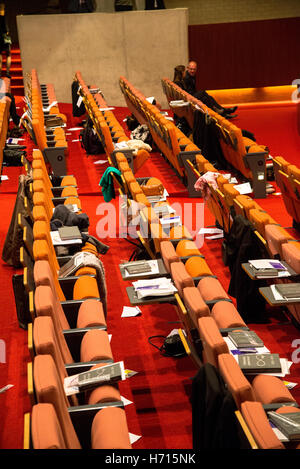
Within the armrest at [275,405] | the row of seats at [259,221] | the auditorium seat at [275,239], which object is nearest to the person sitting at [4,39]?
the row of seats at [259,221]

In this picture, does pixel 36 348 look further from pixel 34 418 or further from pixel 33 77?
pixel 33 77

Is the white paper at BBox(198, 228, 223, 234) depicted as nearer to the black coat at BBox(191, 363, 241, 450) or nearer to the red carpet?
the red carpet

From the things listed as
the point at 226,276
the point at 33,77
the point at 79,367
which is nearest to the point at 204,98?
the point at 33,77

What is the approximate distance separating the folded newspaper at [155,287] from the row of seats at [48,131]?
369cm

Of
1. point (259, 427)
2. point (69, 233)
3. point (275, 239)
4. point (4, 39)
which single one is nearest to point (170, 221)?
point (69, 233)

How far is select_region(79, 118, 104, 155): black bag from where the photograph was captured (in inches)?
340

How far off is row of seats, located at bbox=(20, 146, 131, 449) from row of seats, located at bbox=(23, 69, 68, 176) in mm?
2715

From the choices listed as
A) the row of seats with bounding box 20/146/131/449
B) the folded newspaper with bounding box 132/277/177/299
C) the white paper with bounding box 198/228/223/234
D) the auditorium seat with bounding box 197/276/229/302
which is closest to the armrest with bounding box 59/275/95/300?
Answer: the row of seats with bounding box 20/146/131/449

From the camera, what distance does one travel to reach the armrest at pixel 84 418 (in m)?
2.67

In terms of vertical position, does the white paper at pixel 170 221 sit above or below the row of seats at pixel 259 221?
below

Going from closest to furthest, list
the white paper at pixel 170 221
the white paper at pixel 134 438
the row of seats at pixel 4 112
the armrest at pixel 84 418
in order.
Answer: the armrest at pixel 84 418 → the white paper at pixel 134 438 → the white paper at pixel 170 221 → the row of seats at pixel 4 112

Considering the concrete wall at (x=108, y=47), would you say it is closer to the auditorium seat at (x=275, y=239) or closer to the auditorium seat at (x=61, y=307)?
the auditorium seat at (x=275, y=239)

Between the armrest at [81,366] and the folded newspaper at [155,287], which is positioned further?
the folded newspaper at [155,287]

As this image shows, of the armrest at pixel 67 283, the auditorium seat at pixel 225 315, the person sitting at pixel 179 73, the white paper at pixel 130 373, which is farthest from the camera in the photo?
the person sitting at pixel 179 73
